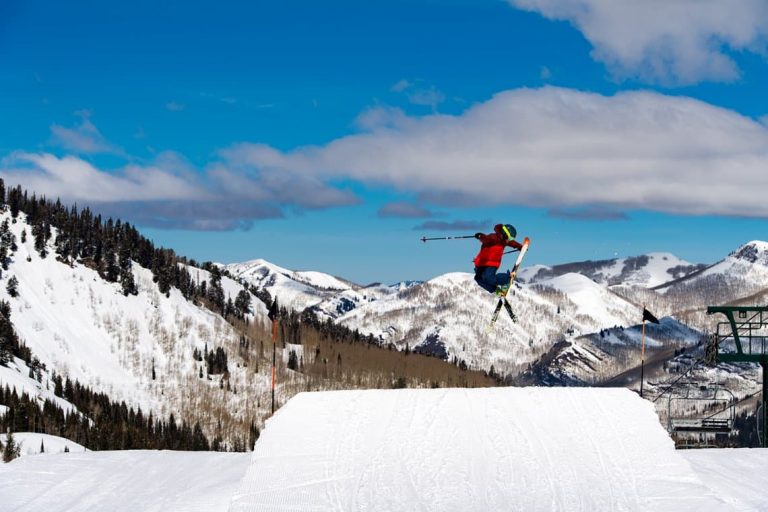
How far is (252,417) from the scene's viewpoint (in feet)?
581

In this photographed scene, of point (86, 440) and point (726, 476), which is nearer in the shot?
point (726, 476)

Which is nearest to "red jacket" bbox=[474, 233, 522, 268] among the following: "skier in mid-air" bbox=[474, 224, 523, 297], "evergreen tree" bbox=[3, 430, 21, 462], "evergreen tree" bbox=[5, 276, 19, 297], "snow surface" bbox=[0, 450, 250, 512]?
"skier in mid-air" bbox=[474, 224, 523, 297]

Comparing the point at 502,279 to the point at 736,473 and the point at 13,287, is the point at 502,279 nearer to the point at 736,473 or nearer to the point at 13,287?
the point at 736,473

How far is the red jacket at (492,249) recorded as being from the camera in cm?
3023

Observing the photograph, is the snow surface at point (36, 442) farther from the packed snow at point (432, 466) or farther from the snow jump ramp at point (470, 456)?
the snow jump ramp at point (470, 456)

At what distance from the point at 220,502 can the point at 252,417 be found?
15672cm

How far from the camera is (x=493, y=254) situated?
3047 cm

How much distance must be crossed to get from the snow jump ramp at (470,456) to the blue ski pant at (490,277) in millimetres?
4206

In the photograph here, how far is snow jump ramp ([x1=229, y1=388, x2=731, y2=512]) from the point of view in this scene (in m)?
22.4

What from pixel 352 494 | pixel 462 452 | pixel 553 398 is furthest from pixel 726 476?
pixel 352 494

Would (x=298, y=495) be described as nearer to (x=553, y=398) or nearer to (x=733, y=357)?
(x=553, y=398)

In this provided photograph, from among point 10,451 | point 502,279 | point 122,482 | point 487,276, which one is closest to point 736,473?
point 502,279

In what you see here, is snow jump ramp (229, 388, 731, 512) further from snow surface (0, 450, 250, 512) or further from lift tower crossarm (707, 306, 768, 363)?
lift tower crossarm (707, 306, 768, 363)

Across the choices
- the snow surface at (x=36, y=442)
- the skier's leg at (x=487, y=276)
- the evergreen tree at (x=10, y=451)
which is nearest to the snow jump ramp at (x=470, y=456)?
the skier's leg at (x=487, y=276)
